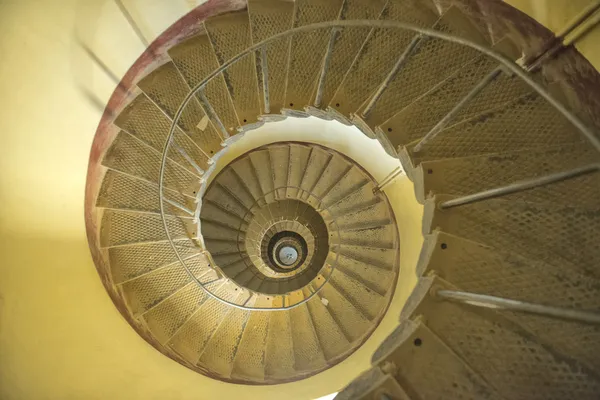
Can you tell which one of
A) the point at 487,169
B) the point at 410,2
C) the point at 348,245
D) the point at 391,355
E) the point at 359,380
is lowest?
the point at 359,380

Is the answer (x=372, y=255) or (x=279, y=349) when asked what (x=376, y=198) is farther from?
(x=279, y=349)

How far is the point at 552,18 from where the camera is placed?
305cm

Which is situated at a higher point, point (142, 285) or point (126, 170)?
point (126, 170)

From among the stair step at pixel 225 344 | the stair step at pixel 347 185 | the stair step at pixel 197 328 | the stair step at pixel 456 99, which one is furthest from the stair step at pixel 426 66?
the stair step at pixel 225 344

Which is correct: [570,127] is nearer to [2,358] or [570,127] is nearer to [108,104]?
[108,104]

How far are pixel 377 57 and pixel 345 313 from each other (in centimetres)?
504

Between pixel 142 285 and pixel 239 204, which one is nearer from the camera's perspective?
pixel 142 285

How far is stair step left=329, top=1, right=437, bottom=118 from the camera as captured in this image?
3.60 m

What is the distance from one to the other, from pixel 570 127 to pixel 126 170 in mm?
4740

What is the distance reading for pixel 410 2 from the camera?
11.8ft

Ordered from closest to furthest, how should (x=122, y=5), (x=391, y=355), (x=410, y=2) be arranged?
(x=391, y=355) → (x=410, y=2) → (x=122, y=5)

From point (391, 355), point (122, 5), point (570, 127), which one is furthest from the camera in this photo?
point (122, 5)

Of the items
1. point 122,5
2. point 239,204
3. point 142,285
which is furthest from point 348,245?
point 122,5

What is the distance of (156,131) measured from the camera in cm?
467
